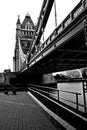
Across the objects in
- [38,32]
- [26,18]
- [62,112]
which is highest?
[26,18]

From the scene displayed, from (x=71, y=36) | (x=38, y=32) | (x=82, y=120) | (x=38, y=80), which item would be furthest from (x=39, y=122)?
(x=38, y=80)

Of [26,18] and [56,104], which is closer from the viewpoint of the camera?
[56,104]

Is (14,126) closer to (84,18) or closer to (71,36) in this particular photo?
(71,36)

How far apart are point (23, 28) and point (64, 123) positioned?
68.2m

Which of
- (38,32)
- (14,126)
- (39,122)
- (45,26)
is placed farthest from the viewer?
(38,32)

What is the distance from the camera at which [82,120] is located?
3.76 m

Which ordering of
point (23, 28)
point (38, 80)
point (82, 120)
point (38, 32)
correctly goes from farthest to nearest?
1. point (23, 28)
2. point (38, 80)
3. point (38, 32)
4. point (82, 120)

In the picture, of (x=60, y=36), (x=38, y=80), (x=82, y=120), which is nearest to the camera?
(x=82, y=120)

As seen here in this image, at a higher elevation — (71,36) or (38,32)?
(38,32)

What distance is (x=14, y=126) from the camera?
5055 mm

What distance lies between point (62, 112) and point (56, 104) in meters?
0.64

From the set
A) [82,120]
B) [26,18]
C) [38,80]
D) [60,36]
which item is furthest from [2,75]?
[26,18]

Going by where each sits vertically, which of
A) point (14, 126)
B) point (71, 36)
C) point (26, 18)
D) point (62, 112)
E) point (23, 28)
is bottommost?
point (14, 126)

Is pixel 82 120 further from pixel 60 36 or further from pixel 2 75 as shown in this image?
pixel 2 75
